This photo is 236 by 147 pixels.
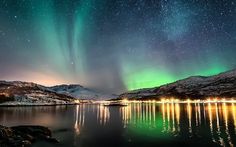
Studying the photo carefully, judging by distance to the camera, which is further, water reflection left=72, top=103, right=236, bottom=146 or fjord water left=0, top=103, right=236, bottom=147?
water reflection left=72, top=103, right=236, bottom=146

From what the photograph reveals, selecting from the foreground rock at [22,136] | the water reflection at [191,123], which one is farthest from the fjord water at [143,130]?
the foreground rock at [22,136]

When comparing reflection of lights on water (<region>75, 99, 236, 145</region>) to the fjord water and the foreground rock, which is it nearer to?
the fjord water

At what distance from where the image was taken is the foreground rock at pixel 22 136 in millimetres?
32059

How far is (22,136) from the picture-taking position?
122ft

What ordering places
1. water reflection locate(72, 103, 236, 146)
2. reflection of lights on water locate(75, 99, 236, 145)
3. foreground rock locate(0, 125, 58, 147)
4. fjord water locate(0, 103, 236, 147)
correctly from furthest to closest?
reflection of lights on water locate(75, 99, 236, 145) < water reflection locate(72, 103, 236, 146) < fjord water locate(0, 103, 236, 147) < foreground rock locate(0, 125, 58, 147)

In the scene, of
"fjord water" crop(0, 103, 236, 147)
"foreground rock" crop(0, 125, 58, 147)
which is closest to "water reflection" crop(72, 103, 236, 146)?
"fjord water" crop(0, 103, 236, 147)

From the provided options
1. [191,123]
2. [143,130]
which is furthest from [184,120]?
[143,130]

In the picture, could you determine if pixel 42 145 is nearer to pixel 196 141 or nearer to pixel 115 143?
pixel 115 143

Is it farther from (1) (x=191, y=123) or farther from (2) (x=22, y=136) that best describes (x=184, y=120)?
(2) (x=22, y=136)

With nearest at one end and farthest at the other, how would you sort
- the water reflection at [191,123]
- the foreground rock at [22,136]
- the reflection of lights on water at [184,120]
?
the foreground rock at [22,136] → the water reflection at [191,123] → the reflection of lights on water at [184,120]

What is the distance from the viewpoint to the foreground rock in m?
32.1

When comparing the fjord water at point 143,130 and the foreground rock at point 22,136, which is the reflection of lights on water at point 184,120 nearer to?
the fjord water at point 143,130

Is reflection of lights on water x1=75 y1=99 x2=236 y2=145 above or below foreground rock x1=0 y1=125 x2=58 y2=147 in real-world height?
below

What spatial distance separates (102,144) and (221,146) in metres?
19.4
